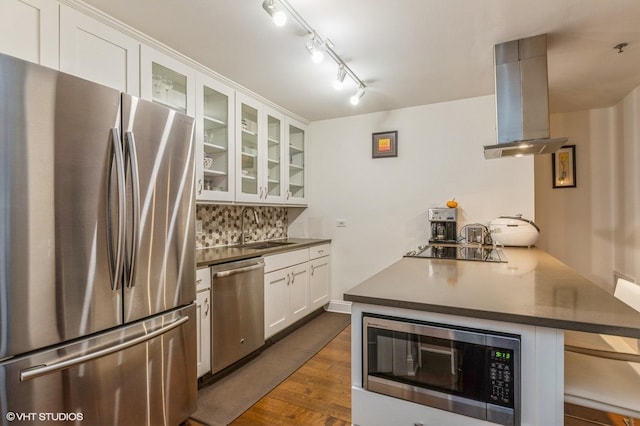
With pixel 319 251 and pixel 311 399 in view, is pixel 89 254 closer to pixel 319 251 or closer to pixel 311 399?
pixel 311 399

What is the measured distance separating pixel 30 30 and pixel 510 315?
92.1 inches

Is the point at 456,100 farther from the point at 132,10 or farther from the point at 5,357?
the point at 5,357

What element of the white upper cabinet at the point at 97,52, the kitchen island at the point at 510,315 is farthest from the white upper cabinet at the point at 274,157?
the kitchen island at the point at 510,315

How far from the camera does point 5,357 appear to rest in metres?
1.10

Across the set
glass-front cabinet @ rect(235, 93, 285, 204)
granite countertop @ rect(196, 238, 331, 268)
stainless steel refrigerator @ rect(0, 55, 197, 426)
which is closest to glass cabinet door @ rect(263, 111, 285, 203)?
glass-front cabinet @ rect(235, 93, 285, 204)

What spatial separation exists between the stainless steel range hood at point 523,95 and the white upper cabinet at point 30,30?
102 inches

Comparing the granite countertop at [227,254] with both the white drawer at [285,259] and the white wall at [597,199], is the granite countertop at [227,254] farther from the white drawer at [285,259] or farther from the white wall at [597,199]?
the white wall at [597,199]

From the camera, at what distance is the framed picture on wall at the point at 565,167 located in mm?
3455

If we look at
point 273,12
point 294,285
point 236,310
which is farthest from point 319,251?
point 273,12

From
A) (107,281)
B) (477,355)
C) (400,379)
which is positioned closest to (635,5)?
(477,355)

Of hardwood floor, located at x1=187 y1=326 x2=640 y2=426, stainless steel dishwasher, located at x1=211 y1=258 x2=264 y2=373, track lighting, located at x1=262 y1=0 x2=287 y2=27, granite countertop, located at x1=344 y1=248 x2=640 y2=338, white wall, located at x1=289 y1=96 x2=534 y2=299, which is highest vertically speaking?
track lighting, located at x1=262 y1=0 x2=287 y2=27

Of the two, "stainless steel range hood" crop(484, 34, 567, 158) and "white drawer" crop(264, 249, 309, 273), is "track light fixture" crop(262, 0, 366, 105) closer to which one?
"stainless steel range hood" crop(484, 34, 567, 158)

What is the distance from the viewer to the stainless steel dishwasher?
219cm

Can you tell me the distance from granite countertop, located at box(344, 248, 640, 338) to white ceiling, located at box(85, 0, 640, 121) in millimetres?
1451
